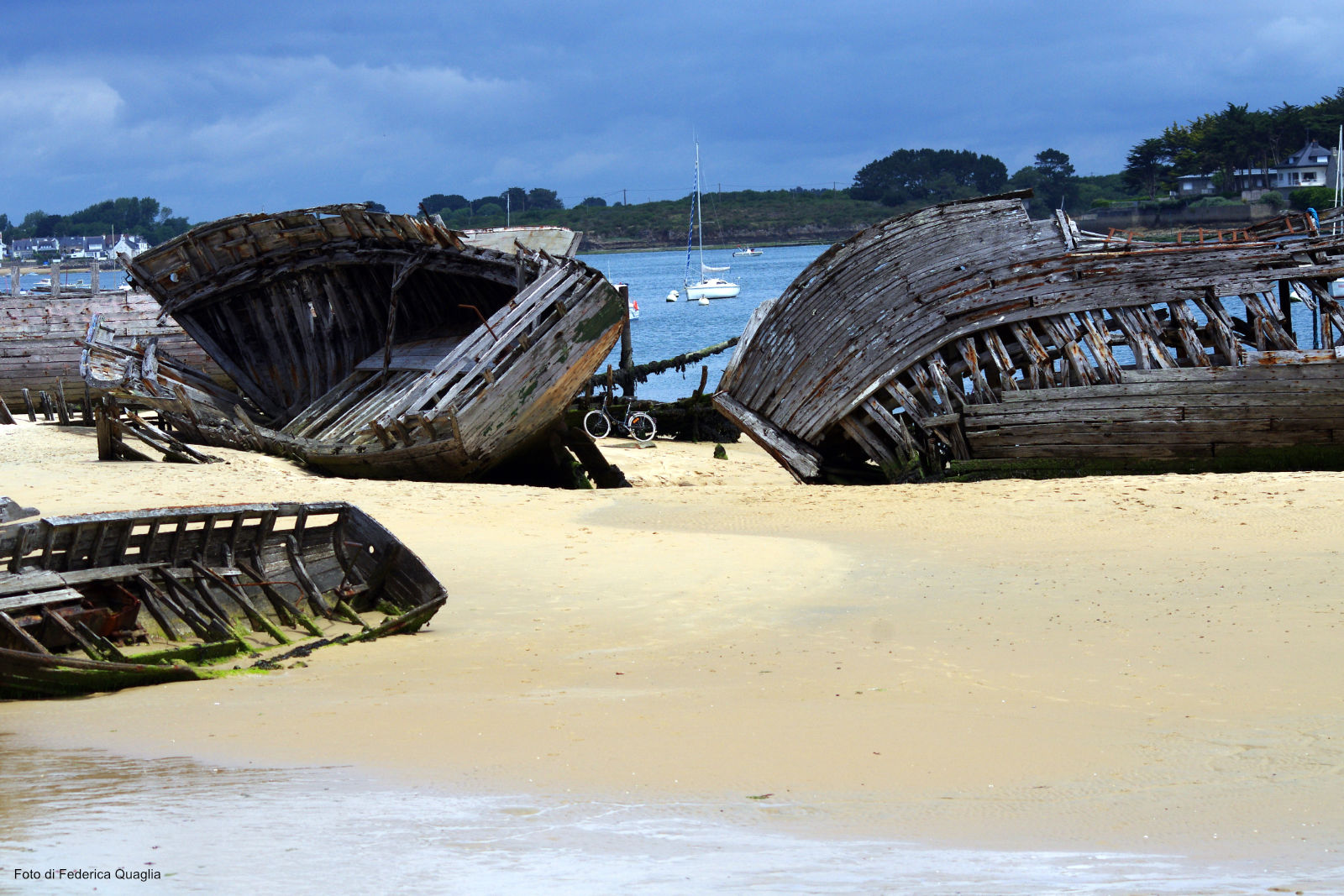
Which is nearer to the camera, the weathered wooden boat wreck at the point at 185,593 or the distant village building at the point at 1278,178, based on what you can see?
the weathered wooden boat wreck at the point at 185,593

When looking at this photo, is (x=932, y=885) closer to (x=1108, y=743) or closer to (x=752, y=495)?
(x=1108, y=743)

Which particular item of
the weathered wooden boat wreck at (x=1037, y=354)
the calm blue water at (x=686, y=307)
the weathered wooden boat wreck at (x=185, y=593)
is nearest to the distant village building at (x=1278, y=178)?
the calm blue water at (x=686, y=307)

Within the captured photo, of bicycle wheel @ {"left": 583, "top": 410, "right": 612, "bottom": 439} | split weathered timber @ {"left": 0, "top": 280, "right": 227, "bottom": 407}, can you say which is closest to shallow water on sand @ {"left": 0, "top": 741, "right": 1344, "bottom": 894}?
bicycle wheel @ {"left": 583, "top": 410, "right": 612, "bottom": 439}

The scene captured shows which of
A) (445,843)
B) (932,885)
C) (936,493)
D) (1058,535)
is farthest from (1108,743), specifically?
(936,493)

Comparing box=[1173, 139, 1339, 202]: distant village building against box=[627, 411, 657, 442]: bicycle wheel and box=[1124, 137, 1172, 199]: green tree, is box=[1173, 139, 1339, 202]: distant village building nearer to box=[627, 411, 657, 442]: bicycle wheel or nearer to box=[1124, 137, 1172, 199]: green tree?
box=[1124, 137, 1172, 199]: green tree

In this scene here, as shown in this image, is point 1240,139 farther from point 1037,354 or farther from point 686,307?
point 1037,354

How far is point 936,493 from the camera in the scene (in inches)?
521

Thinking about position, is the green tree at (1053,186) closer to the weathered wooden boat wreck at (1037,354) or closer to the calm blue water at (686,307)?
the calm blue water at (686,307)

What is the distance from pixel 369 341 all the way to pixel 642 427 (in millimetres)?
5307

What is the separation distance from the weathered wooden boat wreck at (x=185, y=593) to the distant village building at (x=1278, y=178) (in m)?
102

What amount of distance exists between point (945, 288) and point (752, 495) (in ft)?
10.1

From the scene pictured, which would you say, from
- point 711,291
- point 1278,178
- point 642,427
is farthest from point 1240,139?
point 642,427

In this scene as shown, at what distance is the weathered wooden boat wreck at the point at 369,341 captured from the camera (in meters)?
14.9

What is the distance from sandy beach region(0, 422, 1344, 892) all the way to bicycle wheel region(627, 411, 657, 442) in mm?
9732
